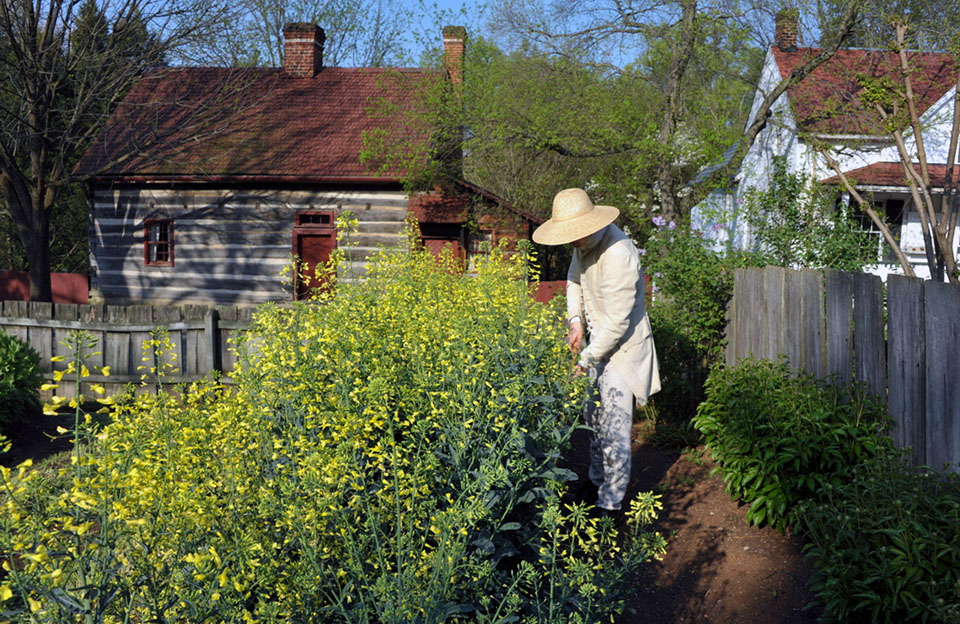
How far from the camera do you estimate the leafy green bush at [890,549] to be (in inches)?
141

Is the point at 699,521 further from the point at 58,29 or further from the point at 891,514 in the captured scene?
the point at 58,29

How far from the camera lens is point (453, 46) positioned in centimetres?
2038

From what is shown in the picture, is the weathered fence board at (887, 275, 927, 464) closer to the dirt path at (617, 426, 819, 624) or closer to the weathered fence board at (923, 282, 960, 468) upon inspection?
the weathered fence board at (923, 282, 960, 468)

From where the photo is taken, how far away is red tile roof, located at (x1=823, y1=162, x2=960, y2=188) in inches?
722

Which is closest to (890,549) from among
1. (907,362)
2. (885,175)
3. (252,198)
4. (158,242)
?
(907,362)

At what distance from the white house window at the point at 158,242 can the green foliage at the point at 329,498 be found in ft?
55.0

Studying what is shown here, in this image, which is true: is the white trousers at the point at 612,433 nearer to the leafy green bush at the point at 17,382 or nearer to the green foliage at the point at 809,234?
the green foliage at the point at 809,234

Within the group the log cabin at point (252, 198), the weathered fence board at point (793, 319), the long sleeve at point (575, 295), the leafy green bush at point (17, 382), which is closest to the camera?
the long sleeve at point (575, 295)

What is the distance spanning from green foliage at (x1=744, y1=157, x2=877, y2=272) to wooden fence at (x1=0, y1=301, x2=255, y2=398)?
18.6 feet

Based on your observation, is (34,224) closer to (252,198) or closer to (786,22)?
(252,198)

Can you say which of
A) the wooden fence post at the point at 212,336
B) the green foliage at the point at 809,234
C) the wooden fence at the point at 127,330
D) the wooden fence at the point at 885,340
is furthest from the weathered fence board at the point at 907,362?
Answer: the wooden fence post at the point at 212,336

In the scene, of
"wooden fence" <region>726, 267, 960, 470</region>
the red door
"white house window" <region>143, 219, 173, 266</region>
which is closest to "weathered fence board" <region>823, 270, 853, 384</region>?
"wooden fence" <region>726, 267, 960, 470</region>

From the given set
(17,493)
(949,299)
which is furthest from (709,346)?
(17,493)

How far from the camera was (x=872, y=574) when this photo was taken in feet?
12.3
